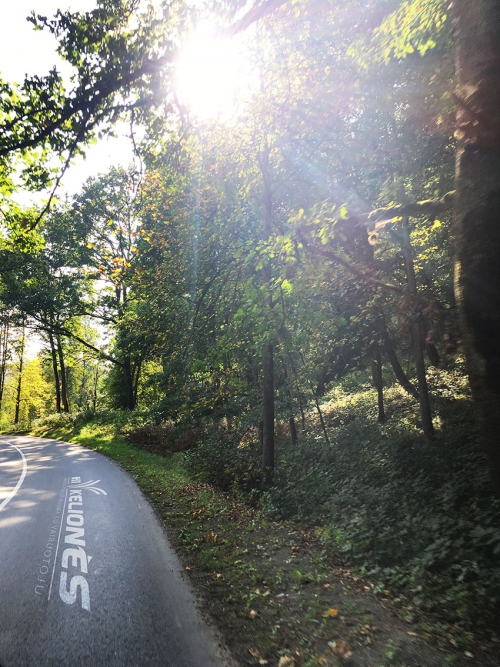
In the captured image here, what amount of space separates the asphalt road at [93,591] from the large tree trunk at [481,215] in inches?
128

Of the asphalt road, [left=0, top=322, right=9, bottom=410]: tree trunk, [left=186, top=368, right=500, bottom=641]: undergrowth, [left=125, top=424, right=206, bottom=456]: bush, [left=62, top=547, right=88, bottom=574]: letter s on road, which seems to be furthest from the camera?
[left=0, top=322, right=9, bottom=410]: tree trunk

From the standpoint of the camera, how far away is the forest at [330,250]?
3.63 metres

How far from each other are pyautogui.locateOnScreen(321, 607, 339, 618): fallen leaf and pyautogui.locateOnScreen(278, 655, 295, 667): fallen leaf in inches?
30.6

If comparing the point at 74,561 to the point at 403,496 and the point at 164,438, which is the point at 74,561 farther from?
the point at 164,438

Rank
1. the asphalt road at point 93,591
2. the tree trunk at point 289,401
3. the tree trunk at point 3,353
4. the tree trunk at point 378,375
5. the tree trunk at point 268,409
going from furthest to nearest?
the tree trunk at point 3,353 < the tree trunk at point 289,401 < the tree trunk at point 378,375 < the tree trunk at point 268,409 < the asphalt road at point 93,591

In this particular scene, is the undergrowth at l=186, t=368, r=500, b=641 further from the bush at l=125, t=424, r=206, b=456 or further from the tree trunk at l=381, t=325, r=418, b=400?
the bush at l=125, t=424, r=206, b=456

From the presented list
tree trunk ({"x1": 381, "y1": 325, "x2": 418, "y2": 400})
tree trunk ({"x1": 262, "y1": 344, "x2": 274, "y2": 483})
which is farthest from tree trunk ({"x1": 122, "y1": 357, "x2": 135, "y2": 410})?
tree trunk ({"x1": 381, "y1": 325, "x2": 418, "y2": 400})

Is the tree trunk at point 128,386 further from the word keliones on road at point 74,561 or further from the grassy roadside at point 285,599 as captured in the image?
the grassy roadside at point 285,599

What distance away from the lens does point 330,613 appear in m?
4.06

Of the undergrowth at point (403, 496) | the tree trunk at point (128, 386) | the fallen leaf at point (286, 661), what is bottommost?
the fallen leaf at point (286, 661)

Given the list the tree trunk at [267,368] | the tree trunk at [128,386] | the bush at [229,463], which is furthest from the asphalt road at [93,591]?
the tree trunk at [128,386]

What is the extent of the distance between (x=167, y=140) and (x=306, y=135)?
4.19 metres

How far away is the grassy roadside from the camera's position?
3.39m

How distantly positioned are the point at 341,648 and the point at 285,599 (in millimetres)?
1080
